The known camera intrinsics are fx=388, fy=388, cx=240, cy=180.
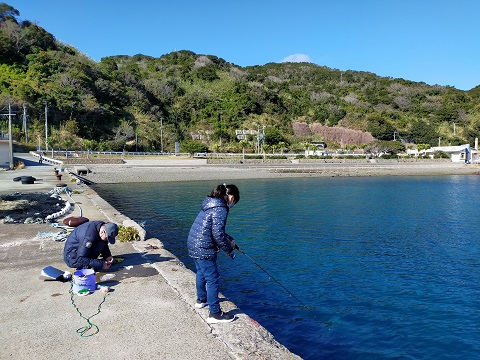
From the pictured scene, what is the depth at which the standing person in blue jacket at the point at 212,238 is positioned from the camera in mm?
4938

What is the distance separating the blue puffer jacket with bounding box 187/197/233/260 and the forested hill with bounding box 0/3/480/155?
5253cm

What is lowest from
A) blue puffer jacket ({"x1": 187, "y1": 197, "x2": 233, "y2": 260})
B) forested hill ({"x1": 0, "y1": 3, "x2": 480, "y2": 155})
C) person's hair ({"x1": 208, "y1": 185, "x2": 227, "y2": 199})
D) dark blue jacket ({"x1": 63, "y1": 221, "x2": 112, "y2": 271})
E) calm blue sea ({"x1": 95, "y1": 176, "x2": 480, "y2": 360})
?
calm blue sea ({"x1": 95, "y1": 176, "x2": 480, "y2": 360})

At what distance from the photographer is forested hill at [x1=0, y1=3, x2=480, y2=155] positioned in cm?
6581

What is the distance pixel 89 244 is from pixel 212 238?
8.13ft

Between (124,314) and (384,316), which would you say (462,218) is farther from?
(124,314)

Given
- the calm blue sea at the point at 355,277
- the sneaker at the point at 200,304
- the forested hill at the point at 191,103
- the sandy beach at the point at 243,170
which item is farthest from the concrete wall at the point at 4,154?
the sneaker at the point at 200,304

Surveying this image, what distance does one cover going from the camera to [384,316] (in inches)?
311

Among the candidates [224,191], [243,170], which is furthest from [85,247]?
[243,170]

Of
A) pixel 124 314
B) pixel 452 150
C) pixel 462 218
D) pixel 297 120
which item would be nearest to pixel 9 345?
pixel 124 314

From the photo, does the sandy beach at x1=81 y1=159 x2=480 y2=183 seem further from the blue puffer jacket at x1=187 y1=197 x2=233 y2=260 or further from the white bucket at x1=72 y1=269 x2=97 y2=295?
the blue puffer jacket at x1=187 y1=197 x2=233 y2=260

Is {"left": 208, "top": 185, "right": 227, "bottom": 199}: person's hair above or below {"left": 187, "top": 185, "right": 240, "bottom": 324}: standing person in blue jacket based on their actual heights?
above

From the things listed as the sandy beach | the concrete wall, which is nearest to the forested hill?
the concrete wall

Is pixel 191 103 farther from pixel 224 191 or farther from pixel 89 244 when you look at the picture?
pixel 224 191

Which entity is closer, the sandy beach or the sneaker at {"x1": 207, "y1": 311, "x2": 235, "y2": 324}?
the sneaker at {"x1": 207, "y1": 311, "x2": 235, "y2": 324}
